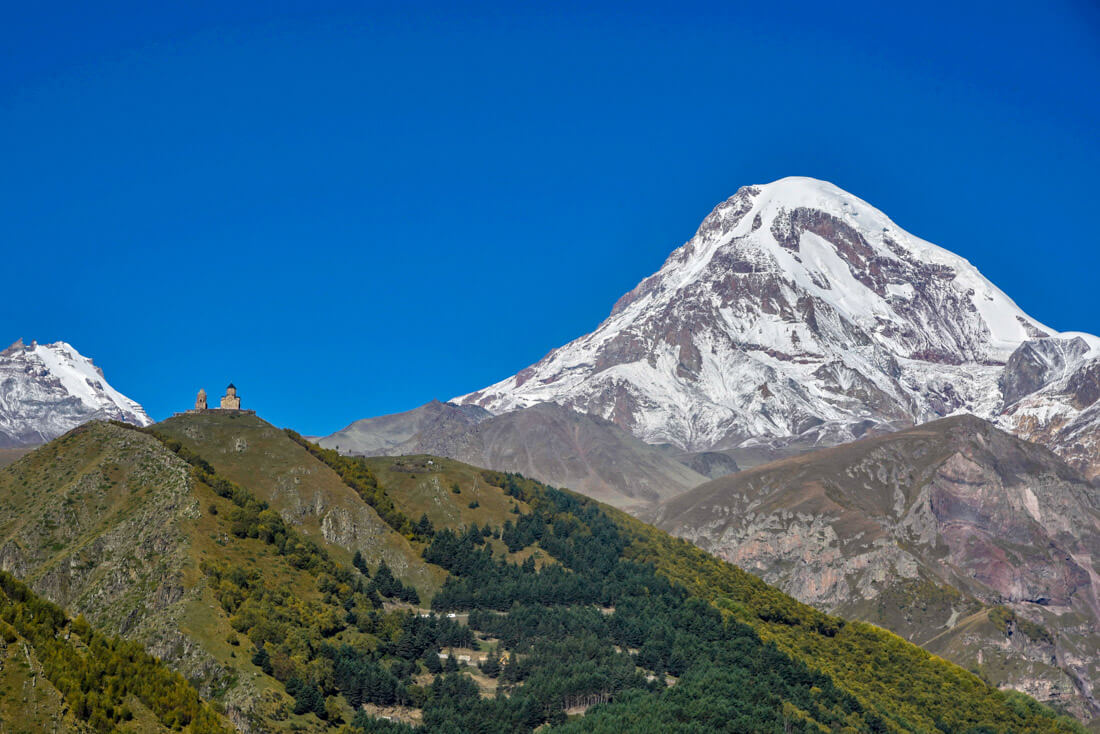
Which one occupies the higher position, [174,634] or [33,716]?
[174,634]

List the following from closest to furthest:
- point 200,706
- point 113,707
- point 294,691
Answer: point 113,707, point 200,706, point 294,691

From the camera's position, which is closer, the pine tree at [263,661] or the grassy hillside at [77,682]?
the grassy hillside at [77,682]

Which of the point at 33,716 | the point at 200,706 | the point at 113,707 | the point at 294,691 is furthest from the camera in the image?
the point at 294,691

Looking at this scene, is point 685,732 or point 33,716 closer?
point 33,716

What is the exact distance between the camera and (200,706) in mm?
163375

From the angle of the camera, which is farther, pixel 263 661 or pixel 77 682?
pixel 263 661

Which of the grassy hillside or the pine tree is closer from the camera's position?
the grassy hillside

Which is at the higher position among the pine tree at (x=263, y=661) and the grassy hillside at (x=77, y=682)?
the pine tree at (x=263, y=661)

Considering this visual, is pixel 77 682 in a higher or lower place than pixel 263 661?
lower

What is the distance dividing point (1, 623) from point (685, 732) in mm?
102634

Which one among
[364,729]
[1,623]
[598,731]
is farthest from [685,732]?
[1,623]

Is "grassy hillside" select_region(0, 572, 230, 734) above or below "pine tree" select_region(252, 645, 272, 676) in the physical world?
below

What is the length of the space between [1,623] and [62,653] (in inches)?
335

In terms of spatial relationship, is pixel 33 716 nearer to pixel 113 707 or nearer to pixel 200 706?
pixel 113 707
